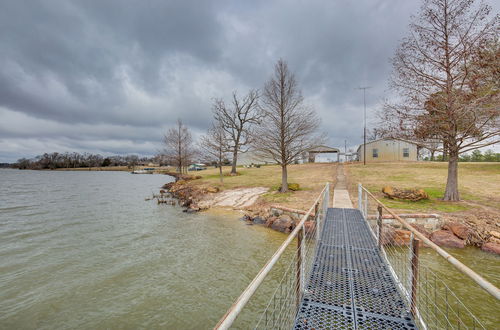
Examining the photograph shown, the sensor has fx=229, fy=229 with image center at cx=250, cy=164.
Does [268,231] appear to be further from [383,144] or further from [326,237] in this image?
[383,144]

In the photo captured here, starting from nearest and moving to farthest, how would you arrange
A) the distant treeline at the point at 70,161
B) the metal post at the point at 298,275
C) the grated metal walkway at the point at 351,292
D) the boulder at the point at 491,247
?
1. the grated metal walkway at the point at 351,292
2. the metal post at the point at 298,275
3. the boulder at the point at 491,247
4. the distant treeline at the point at 70,161

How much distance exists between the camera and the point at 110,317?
16.1 feet

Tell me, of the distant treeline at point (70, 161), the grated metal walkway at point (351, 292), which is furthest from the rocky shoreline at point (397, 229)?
the distant treeline at point (70, 161)

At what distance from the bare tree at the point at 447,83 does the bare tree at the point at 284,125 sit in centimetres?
532

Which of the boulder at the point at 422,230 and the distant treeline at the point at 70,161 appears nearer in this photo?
the boulder at the point at 422,230

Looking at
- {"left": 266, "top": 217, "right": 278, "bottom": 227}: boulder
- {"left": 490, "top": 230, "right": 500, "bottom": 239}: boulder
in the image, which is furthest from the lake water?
{"left": 490, "top": 230, "right": 500, "bottom": 239}: boulder

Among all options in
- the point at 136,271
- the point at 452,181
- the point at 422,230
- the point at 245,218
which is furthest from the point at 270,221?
the point at 452,181

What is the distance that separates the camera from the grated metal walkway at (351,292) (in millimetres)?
3393

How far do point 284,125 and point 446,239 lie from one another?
11167 millimetres

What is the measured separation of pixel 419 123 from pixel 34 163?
160 meters

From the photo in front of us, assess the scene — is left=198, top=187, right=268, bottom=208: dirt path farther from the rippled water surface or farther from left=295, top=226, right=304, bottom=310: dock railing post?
left=295, top=226, right=304, bottom=310: dock railing post

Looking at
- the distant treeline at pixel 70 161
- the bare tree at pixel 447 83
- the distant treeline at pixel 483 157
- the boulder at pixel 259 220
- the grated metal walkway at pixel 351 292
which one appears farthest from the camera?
the distant treeline at pixel 70 161

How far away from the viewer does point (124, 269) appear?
7.07 metres

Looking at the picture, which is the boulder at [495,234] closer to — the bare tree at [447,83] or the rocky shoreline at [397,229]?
the rocky shoreline at [397,229]
